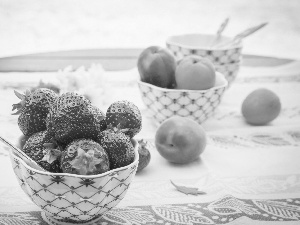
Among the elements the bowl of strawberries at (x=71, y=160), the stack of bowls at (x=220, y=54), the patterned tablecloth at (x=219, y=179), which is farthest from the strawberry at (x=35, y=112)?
the stack of bowls at (x=220, y=54)

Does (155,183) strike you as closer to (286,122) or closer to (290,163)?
(290,163)

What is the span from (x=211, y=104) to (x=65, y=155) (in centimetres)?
49

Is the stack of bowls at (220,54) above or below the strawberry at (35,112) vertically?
below

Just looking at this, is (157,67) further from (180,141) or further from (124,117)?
(124,117)

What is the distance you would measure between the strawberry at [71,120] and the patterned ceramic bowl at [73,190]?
0.06 meters

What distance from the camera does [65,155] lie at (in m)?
0.59

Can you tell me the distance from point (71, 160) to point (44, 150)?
0.16 ft

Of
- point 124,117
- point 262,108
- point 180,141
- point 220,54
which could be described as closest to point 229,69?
point 220,54

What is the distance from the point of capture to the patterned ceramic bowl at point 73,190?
1.91ft

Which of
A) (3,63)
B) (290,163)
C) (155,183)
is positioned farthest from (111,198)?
(3,63)

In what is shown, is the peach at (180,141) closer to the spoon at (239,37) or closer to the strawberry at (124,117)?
the strawberry at (124,117)

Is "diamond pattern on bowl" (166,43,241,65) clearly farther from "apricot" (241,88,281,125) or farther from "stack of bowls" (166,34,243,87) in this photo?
"apricot" (241,88,281,125)

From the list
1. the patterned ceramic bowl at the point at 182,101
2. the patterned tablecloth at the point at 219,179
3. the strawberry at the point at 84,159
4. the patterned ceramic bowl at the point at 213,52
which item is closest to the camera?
the strawberry at the point at 84,159

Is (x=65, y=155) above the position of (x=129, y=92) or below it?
above
